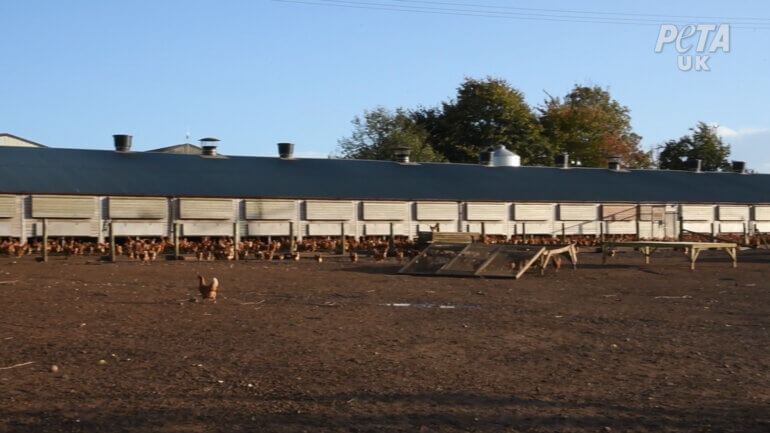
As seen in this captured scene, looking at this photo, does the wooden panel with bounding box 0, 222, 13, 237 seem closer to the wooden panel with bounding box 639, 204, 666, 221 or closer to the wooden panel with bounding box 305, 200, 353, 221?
the wooden panel with bounding box 305, 200, 353, 221

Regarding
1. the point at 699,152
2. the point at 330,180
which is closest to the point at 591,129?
the point at 699,152

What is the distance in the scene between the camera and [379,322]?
47.6 ft

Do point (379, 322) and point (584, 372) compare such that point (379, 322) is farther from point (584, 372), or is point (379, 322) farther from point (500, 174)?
point (500, 174)

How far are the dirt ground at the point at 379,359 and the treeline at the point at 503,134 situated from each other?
167 ft

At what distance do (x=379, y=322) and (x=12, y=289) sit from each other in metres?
8.67

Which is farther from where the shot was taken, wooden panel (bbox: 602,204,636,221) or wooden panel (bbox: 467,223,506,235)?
wooden panel (bbox: 602,204,636,221)

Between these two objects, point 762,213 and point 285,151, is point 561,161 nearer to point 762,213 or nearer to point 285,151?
point 762,213

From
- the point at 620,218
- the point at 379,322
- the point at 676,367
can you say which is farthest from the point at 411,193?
the point at 676,367

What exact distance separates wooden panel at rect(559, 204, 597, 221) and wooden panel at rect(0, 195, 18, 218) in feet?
81.6

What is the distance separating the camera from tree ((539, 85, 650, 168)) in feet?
273

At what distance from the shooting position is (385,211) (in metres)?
42.0

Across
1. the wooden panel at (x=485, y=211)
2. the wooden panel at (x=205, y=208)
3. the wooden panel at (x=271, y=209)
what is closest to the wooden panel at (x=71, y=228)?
the wooden panel at (x=205, y=208)

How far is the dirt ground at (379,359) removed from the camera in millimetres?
8266

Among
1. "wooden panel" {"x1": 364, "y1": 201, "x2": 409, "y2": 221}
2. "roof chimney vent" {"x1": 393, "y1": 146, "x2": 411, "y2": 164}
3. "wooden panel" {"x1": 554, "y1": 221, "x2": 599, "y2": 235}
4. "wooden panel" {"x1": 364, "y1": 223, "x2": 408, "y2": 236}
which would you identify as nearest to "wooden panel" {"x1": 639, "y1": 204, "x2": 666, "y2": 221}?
"wooden panel" {"x1": 554, "y1": 221, "x2": 599, "y2": 235}
